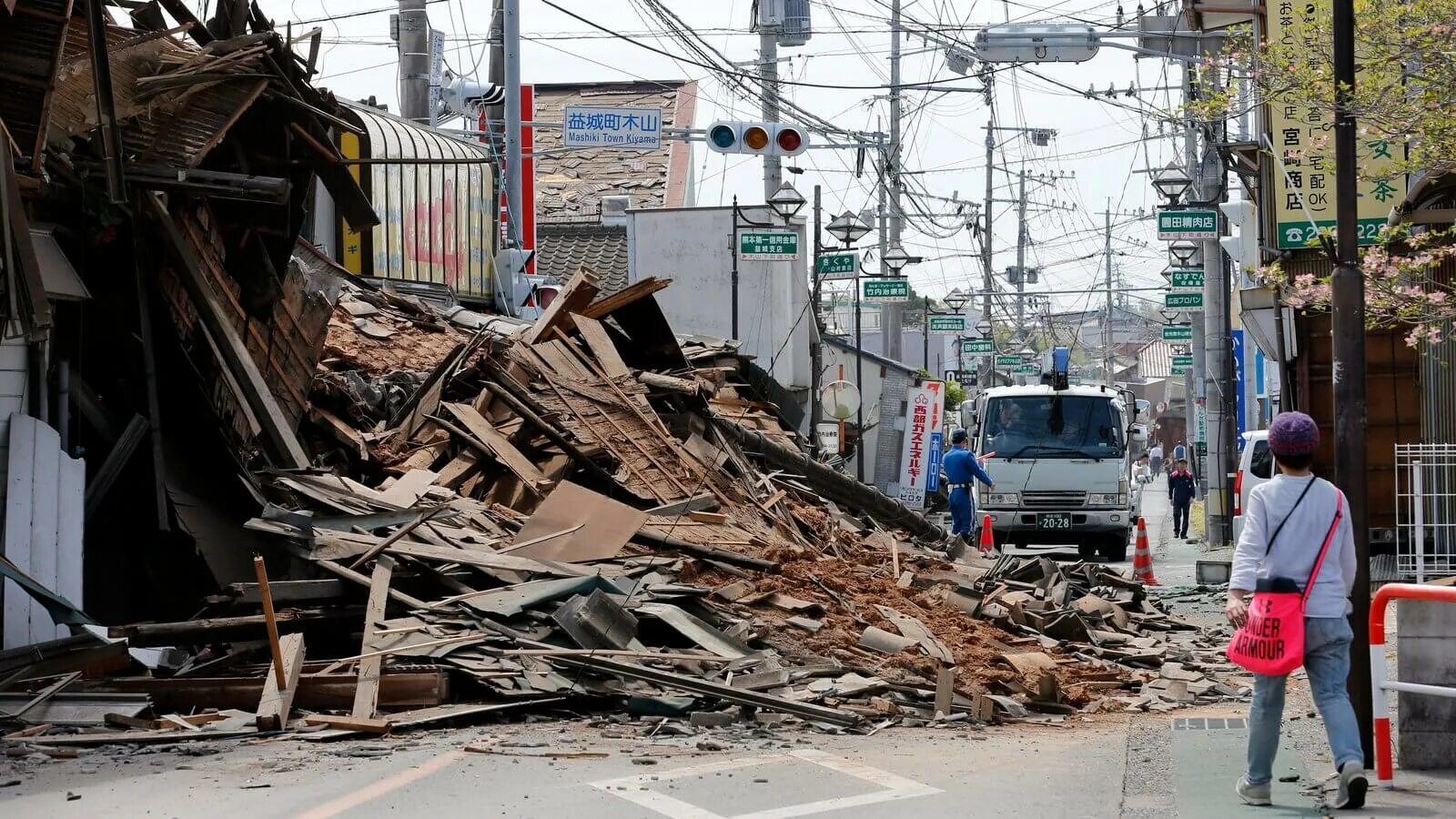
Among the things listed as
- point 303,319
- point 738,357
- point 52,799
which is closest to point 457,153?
point 738,357

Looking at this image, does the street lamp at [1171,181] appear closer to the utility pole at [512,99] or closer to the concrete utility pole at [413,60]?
the utility pole at [512,99]

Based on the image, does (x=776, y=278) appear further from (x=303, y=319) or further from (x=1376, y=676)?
(x=1376, y=676)

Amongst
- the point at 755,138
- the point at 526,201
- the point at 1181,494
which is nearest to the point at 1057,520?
the point at 755,138

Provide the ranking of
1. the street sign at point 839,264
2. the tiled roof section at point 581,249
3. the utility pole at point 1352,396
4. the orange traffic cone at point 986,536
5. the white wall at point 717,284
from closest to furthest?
the utility pole at point 1352,396, the orange traffic cone at point 986,536, the street sign at point 839,264, the white wall at point 717,284, the tiled roof section at point 581,249

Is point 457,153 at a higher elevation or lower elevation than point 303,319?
higher

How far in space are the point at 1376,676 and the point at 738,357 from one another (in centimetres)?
1501

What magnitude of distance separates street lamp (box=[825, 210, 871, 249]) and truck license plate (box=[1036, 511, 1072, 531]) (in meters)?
5.89

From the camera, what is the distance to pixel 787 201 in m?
25.4

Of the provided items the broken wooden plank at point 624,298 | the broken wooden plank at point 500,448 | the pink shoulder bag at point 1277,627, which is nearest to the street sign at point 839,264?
the broken wooden plank at point 624,298

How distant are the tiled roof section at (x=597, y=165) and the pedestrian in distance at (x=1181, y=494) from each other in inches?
708

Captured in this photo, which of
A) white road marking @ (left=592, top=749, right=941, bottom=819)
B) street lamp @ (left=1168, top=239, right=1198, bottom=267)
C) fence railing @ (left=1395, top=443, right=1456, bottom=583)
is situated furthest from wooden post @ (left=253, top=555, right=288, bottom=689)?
street lamp @ (left=1168, top=239, right=1198, bottom=267)

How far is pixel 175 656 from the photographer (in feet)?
35.2

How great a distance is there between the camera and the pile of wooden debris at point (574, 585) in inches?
379

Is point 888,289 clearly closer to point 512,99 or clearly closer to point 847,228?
point 847,228
